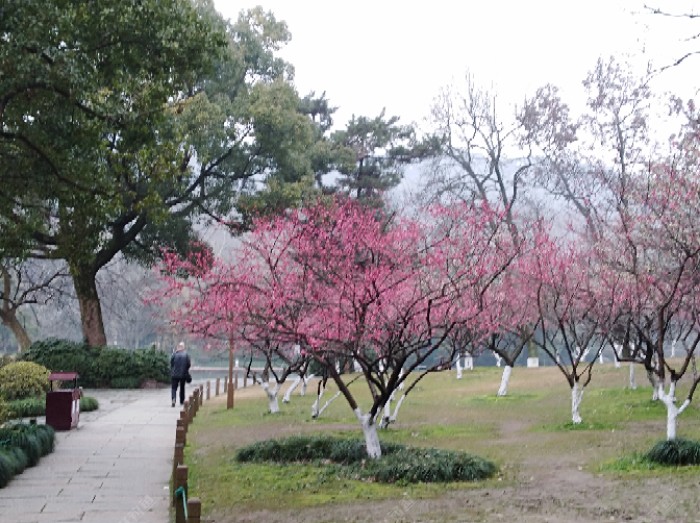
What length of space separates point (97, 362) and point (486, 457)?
23856mm

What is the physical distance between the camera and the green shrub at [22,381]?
2338 centimetres

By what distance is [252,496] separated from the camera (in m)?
10.2

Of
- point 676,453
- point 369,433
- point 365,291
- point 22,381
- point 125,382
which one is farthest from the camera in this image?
point 125,382

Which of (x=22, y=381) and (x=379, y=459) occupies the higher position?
(x=22, y=381)

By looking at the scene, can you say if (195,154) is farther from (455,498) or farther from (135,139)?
(455,498)

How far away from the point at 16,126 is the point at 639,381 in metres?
21.7

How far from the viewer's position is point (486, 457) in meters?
13.0

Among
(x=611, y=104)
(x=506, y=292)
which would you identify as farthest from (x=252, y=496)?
(x=611, y=104)

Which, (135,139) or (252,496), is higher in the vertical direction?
(135,139)

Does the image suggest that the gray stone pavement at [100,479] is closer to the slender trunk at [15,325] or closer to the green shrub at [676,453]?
the green shrub at [676,453]

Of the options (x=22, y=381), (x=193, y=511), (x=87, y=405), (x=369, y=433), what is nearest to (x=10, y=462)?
(x=369, y=433)

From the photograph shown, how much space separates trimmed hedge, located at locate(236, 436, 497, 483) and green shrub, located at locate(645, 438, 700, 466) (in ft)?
7.60

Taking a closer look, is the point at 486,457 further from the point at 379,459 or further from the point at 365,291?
the point at 365,291

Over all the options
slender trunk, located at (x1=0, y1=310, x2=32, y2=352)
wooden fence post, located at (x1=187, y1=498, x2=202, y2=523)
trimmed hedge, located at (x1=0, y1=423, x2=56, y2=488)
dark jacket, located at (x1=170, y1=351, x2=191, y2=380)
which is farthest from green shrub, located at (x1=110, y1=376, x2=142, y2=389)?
wooden fence post, located at (x1=187, y1=498, x2=202, y2=523)
